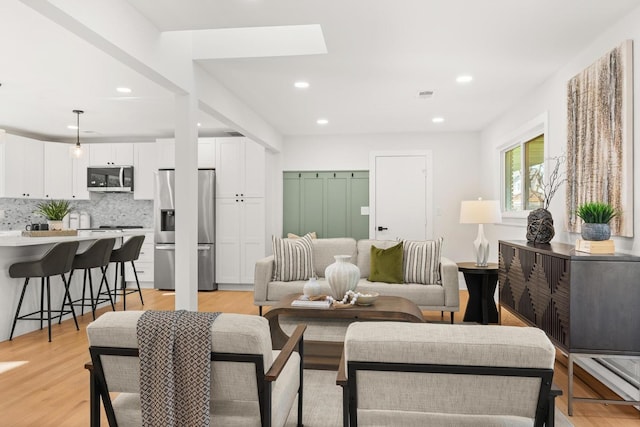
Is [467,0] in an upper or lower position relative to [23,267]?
upper

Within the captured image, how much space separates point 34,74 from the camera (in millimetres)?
4164

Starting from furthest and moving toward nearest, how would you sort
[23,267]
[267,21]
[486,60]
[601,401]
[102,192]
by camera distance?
[102,192] → [23,267] → [486,60] → [267,21] → [601,401]

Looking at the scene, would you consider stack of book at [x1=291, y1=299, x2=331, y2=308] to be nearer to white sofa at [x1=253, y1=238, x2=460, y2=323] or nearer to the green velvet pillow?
white sofa at [x1=253, y1=238, x2=460, y2=323]

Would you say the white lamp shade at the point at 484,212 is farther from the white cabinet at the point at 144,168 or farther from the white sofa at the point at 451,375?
the white cabinet at the point at 144,168

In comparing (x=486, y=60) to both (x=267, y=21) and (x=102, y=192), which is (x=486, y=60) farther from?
(x=102, y=192)

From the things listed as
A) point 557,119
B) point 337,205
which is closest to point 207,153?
point 337,205

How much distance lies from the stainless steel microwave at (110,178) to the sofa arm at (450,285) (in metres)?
5.14

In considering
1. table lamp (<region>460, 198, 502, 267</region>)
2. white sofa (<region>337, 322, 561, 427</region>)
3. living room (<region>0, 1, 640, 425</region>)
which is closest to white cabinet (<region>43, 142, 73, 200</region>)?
living room (<region>0, 1, 640, 425</region>)

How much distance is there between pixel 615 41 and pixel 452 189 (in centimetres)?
408

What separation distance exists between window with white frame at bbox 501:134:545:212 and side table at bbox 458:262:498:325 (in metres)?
0.90

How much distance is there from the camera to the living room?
10.1 feet

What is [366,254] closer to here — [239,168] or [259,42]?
[259,42]

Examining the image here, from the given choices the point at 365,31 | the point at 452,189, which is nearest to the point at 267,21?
the point at 365,31

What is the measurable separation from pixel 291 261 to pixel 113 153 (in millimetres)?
4059
